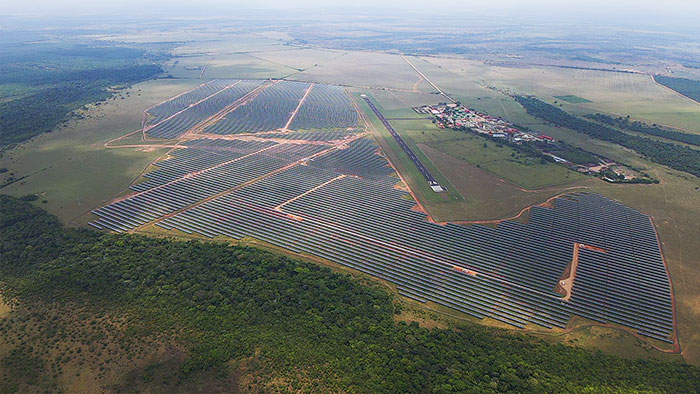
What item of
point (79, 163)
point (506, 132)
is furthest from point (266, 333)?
point (506, 132)

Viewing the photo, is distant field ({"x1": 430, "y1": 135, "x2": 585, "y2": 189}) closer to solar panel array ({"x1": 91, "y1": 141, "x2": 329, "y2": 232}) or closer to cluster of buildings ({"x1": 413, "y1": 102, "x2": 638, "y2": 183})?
cluster of buildings ({"x1": 413, "y1": 102, "x2": 638, "y2": 183})

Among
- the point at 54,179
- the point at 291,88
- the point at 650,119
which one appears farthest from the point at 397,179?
the point at 650,119

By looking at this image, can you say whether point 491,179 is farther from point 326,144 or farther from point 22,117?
point 22,117

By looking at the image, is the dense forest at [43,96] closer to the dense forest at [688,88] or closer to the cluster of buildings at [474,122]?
the cluster of buildings at [474,122]

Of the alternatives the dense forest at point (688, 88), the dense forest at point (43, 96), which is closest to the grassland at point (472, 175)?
the dense forest at point (43, 96)

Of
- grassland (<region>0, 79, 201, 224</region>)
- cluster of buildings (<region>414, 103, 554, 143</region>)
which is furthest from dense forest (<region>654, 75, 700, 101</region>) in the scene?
grassland (<region>0, 79, 201, 224</region>)

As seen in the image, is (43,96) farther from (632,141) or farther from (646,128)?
(646,128)
